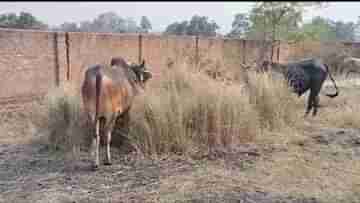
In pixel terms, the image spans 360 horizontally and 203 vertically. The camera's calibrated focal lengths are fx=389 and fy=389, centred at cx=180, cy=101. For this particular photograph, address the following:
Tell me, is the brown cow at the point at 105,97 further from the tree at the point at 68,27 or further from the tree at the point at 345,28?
the tree at the point at 68,27

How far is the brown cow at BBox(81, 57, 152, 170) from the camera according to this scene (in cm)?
466

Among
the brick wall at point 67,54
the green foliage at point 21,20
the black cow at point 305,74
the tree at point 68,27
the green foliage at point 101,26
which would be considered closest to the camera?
the black cow at point 305,74

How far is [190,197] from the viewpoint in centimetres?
382

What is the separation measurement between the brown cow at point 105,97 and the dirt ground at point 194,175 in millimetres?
471

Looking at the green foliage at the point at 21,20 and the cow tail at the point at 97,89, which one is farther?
the green foliage at the point at 21,20

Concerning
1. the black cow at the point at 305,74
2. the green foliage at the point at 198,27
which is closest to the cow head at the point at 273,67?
the black cow at the point at 305,74

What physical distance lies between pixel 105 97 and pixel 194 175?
4.64ft

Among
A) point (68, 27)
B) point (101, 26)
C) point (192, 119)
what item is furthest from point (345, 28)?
point (192, 119)

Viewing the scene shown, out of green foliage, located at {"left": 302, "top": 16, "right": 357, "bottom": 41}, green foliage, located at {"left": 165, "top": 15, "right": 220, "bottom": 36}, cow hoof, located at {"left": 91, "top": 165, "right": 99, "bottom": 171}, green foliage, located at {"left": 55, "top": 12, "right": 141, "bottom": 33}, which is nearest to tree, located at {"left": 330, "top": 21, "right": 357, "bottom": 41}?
green foliage, located at {"left": 302, "top": 16, "right": 357, "bottom": 41}

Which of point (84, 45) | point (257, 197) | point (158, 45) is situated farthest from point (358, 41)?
point (257, 197)

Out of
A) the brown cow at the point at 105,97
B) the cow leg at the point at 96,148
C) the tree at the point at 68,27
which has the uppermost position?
the tree at the point at 68,27

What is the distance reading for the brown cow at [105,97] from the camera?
4660 mm

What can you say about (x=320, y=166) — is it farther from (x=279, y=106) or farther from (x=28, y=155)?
(x=28, y=155)

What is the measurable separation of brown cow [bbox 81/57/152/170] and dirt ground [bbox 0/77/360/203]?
0.47m
